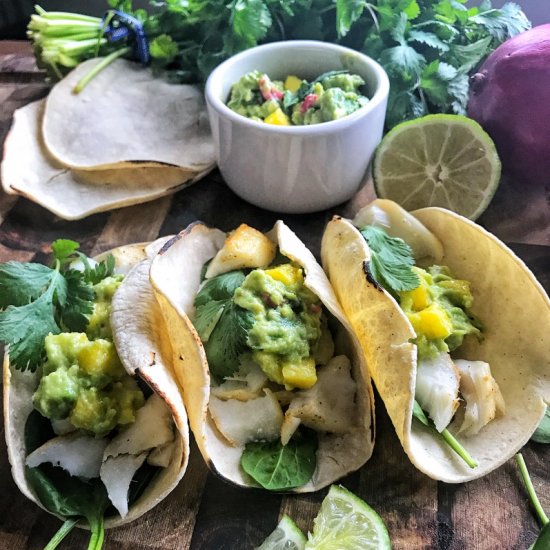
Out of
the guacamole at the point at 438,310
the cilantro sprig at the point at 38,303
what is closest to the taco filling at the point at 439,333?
the guacamole at the point at 438,310

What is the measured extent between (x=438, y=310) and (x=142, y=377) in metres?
0.81

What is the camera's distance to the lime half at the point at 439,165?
7.35 feet

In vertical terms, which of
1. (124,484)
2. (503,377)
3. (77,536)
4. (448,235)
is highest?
(448,235)

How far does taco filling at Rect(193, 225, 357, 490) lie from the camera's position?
167 cm

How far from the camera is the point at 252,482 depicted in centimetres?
163

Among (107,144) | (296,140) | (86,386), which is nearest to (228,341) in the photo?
(86,386)

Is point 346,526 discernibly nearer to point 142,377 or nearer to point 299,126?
point 142,377

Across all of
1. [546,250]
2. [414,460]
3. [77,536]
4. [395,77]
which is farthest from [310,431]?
[395,77]

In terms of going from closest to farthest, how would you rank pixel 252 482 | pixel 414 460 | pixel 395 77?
1. pixel 414 460
2. pixel 252 482
3. pixel 395 77

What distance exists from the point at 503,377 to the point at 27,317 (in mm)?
1329

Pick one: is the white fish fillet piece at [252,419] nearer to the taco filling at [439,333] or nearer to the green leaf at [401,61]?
the taco filling at [439,333]

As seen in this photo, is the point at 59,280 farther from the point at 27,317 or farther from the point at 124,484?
the point at 124,484

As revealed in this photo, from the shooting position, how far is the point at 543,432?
1749 millimetres

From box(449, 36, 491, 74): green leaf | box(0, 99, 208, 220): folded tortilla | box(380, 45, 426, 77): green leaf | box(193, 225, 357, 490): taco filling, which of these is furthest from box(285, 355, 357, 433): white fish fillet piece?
box(449, 36, 491, 74): green leaf
